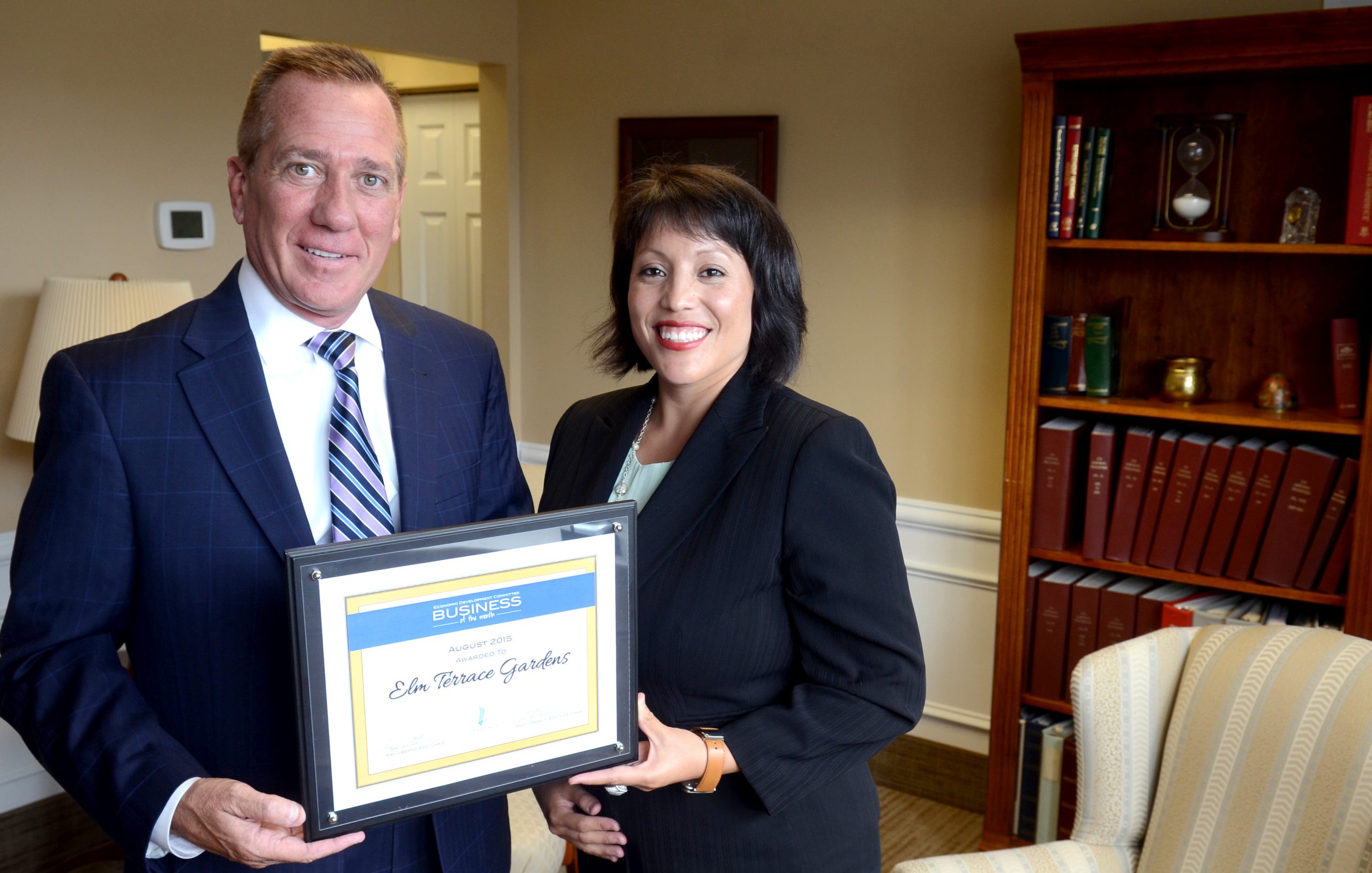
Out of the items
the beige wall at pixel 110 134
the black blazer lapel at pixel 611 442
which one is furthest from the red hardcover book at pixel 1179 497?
the beige wall at pixel 110 134

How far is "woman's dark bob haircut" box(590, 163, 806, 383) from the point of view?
1520 millimetres

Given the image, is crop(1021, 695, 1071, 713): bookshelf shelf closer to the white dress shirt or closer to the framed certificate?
the framed certificate

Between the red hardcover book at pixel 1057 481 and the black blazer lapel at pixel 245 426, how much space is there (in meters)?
2.13

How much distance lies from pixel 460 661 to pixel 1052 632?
2200 millimetres

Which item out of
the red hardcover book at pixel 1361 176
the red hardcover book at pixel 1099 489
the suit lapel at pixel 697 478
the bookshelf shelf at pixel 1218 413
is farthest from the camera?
the red hardcover book at pixel 1099 489

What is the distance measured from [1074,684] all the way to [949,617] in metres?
1.32

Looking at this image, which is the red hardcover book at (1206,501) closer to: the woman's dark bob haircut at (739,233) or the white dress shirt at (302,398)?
the woman's dark bob haircut at (739,233)

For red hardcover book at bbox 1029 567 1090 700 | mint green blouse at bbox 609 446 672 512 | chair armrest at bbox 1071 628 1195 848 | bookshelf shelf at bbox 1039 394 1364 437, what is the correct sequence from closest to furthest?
mint green blouse at bbox 609 446 672 512 < chair armrest at bbox 1071 628 1195 848 < bookshelf shelf at bbox 1039 394 1364 437 < red hardcover book at bbox 1029 567 1090 700

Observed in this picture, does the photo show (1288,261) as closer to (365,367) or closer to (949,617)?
(949,617)

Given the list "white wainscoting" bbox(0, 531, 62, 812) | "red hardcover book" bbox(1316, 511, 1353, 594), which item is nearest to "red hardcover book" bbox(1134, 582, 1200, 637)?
"red hardcover book" bbox(1316, 511, 1353, 594)

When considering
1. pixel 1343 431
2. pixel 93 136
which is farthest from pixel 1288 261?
pixel 93 136

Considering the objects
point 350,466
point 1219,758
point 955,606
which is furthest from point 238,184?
point 955,606

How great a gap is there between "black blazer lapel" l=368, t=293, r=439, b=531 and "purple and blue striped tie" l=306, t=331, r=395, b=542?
0.11 ft

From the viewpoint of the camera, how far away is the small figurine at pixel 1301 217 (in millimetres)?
2570
